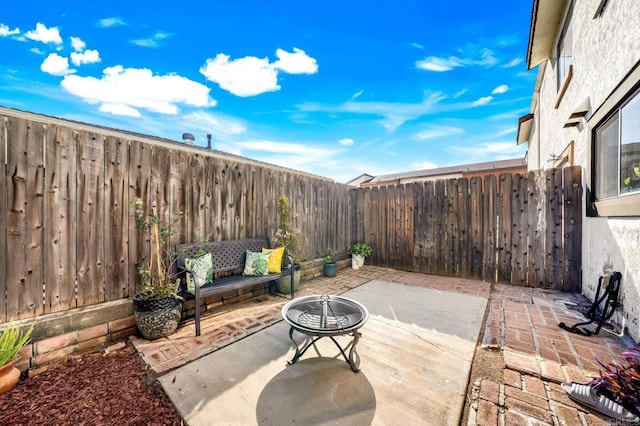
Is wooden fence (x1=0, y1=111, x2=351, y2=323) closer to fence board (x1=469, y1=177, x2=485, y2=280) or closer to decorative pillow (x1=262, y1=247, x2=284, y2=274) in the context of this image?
decorative pillow (x1=262, y1=247, x2=284, y2=274)

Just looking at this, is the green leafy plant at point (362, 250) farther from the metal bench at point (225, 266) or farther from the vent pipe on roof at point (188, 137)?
the vent pipe on roof at point (188, 137)

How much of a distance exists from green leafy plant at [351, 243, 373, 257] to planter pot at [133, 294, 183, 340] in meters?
4.50

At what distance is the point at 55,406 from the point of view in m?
1.75

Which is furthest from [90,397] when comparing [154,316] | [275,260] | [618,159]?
[618,159]

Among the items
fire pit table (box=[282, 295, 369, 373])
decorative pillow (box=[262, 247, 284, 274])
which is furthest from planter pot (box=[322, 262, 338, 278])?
fire pit table (box=[282, 295, 369, 373])

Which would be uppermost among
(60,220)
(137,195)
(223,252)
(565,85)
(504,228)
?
(565,85)

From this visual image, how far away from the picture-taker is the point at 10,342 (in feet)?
6.42

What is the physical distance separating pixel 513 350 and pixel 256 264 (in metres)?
3.32

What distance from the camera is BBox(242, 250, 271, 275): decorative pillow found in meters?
3.80

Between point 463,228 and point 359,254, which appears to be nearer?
point 463,228

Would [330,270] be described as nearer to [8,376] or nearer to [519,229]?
[519,229]

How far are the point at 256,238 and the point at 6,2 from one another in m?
4.31

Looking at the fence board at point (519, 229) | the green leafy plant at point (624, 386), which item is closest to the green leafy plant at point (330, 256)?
the fence board at point (519, 229)

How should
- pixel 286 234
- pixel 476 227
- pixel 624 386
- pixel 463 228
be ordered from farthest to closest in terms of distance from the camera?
pixel 463 228, pixel 476 227, pixel 286 234, pixel 624 386
